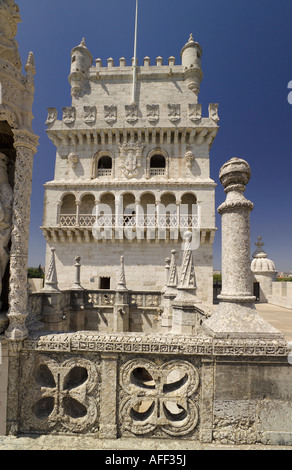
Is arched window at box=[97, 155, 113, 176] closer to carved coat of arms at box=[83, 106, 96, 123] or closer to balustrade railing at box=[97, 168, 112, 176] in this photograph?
balustrade railing at box=[97, 168, 112, 176]

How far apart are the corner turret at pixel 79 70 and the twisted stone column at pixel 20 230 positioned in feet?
65.7

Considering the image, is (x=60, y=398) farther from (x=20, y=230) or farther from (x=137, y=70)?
(x=137, y=70)

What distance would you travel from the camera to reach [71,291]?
11594 mm

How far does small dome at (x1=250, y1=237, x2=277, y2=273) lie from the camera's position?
1766cm

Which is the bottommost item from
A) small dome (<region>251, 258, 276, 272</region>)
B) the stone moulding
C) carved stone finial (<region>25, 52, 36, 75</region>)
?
the stone moulding

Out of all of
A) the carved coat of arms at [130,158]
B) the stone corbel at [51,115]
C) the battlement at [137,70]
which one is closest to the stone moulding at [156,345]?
the carved coat of arms at [130,158]

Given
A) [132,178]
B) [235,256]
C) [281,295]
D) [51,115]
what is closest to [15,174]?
[235,256]

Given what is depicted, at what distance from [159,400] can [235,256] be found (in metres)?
2.27

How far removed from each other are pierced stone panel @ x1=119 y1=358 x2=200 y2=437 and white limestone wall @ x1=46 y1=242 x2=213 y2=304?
47.3 feet

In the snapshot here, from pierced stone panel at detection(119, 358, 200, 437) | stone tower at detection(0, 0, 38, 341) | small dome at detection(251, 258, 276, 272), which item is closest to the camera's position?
pierced stone panel at detection(119, 358, 200, 437)

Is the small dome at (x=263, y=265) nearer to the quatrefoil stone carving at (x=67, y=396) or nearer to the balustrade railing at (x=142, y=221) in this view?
the balustrade railing at (x=142, y=221)

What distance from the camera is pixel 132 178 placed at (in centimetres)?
1870

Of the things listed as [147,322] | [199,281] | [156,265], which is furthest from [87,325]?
[199,281]

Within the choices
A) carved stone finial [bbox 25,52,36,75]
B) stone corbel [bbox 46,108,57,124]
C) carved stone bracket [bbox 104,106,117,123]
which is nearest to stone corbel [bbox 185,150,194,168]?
carved stone bracket [bbox 104,106,117,123]
